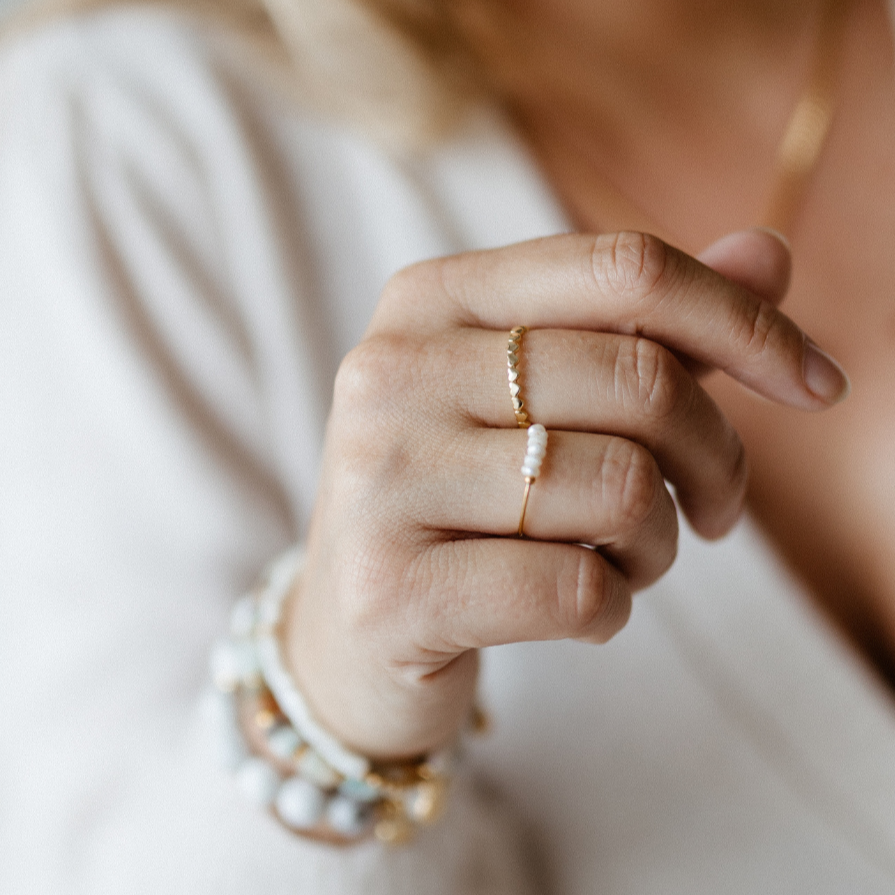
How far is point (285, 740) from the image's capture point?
52cm

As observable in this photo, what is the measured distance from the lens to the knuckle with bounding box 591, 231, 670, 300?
13.2 inches

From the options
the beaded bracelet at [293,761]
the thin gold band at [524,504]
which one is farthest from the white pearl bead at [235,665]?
the thin gold band at [524,504]

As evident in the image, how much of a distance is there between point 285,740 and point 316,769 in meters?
0.03

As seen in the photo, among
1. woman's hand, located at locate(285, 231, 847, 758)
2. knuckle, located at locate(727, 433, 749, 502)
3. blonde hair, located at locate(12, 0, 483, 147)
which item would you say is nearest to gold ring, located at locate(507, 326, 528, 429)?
woman's hand, located at locate(285, 231, 847, 758)

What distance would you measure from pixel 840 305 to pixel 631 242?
8.5 inches

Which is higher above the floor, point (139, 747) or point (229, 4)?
point (229, 4)

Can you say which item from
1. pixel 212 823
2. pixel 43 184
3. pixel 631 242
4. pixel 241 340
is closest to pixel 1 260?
pixel 43 184

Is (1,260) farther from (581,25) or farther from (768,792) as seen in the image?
(768,792)

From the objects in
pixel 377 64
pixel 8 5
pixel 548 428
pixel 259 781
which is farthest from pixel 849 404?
pixel 8 5

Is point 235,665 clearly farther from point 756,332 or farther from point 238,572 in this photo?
point 756,332

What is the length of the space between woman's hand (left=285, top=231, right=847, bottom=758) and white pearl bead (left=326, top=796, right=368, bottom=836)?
0.61ft

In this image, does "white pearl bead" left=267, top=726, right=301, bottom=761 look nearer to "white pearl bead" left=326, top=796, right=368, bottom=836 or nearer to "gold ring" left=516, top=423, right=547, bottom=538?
"white pearl bead" left=326, top=796, right=368, bottom=836

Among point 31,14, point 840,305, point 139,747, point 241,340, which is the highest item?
point 840,305

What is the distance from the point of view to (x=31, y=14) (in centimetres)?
85
